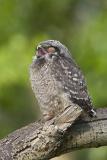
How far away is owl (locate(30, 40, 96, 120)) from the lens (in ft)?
24.4

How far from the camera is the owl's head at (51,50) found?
770 cm

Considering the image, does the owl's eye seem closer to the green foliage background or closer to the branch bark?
the branch bark

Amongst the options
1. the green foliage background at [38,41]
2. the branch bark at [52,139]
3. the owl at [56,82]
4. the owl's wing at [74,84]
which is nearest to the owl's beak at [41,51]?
the owl at [56,82]

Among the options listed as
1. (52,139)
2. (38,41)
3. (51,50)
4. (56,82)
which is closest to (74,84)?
(56,82)

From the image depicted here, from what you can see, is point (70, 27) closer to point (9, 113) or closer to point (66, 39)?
point (66, 39)

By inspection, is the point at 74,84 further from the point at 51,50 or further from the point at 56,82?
the point at 51,50

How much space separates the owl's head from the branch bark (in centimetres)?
76

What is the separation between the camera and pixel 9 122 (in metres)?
14.9

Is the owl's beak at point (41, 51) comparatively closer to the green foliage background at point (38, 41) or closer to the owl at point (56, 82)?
the owl at point (56, 82)

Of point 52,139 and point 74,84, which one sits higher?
point 74,84

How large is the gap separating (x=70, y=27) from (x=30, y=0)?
0.81m

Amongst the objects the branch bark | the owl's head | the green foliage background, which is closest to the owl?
the owl's head

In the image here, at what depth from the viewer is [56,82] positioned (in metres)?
7.47

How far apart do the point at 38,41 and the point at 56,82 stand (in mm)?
5301
